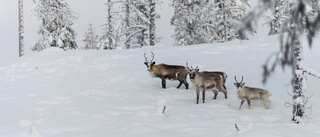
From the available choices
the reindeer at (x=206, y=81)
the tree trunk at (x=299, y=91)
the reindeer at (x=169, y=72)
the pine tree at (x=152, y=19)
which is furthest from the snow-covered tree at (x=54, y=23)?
the tree trunk at (x=299, y=91)

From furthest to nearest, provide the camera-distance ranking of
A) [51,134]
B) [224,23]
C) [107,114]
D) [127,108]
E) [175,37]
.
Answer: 1. [175,37]
2. [224,23]
3. [127,108]
4. [107,114]
5. [51,134]

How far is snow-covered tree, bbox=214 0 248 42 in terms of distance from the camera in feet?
87.3

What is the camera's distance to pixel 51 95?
10.5 meters

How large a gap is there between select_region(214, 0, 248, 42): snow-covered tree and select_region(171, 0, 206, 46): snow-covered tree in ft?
9.16

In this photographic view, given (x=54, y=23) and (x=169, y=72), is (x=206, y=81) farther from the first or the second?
(x=54, y=23)

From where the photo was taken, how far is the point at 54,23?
31.2m

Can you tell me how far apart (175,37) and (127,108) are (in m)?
27.7

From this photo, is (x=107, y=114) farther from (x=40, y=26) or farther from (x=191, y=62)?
(x=40, y=26)

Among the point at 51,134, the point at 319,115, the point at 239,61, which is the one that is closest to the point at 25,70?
the point at 51,134

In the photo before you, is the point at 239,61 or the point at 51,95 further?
the point at 239,61

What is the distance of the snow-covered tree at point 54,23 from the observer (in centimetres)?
2931

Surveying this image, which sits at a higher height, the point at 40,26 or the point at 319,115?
the point at 40,26

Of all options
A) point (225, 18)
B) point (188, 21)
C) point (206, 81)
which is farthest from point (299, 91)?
point (188, 21)

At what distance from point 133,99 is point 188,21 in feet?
72.7
